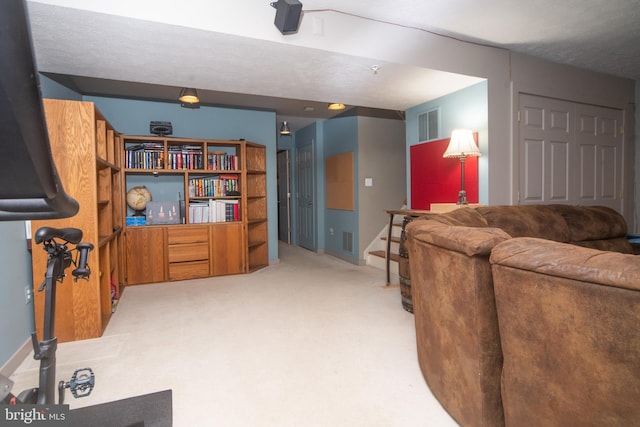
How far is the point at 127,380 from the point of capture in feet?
6.55

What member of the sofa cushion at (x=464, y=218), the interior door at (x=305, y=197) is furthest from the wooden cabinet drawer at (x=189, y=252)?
the sofa cushion at (x=464, y=218)

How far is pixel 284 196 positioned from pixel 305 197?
3.60 feet

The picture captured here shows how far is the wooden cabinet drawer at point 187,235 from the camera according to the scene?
13.9ft

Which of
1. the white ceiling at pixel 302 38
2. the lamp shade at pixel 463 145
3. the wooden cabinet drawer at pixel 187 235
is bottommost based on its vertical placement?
the wooden cabinet drawer at pixel 187 235

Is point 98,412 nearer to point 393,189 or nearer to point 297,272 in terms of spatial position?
point 297,272

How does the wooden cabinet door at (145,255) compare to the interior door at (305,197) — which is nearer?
the wooden cabinet door at (145,255)

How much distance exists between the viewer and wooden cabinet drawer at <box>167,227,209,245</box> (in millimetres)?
4238

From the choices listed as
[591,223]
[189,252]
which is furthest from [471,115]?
[189,252]

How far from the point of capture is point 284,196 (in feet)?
25.8

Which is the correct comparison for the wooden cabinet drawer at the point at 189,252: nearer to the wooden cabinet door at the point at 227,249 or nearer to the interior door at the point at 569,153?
the wooden cabinet door at the point at 227,249

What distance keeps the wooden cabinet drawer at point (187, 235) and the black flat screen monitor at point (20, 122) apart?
3.75 m

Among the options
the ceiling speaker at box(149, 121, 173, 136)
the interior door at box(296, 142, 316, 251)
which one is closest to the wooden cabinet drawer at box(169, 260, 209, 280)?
the ceiling speaker at box(149, 121, 173, 136)

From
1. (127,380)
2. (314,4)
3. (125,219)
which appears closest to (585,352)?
(127,380)

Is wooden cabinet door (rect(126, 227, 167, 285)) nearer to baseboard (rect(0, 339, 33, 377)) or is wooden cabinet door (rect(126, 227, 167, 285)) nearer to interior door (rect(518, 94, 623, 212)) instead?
baseboard (rect(0, 339, 33, 377))
